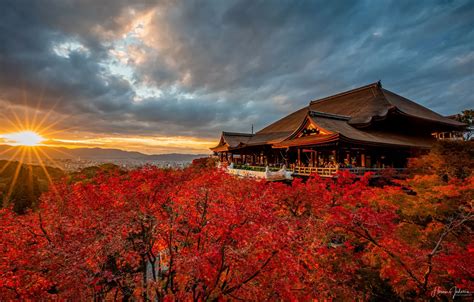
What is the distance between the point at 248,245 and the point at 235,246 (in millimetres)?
684

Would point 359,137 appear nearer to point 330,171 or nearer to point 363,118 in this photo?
point 330,171

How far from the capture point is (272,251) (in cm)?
678

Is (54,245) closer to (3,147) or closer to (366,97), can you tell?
(366,97)

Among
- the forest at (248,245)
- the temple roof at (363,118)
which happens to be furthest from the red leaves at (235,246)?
the temple roof at (363,118)

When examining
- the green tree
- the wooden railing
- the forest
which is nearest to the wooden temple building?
the wooden railing

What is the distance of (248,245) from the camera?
6512 mm

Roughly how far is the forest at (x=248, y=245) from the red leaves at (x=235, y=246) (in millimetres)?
46

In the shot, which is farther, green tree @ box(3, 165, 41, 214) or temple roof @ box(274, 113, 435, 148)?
green tree @ box(3, 165, 41, 214)

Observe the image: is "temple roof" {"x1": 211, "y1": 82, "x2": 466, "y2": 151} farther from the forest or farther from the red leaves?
the red leaves

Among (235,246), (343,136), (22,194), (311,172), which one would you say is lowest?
(22,194)

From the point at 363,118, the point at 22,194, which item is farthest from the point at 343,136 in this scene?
the point at 22,194

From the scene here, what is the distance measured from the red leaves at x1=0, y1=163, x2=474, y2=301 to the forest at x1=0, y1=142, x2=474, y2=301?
0.05 m

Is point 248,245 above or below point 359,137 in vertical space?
below

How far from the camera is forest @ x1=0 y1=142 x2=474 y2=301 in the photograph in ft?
23.1
